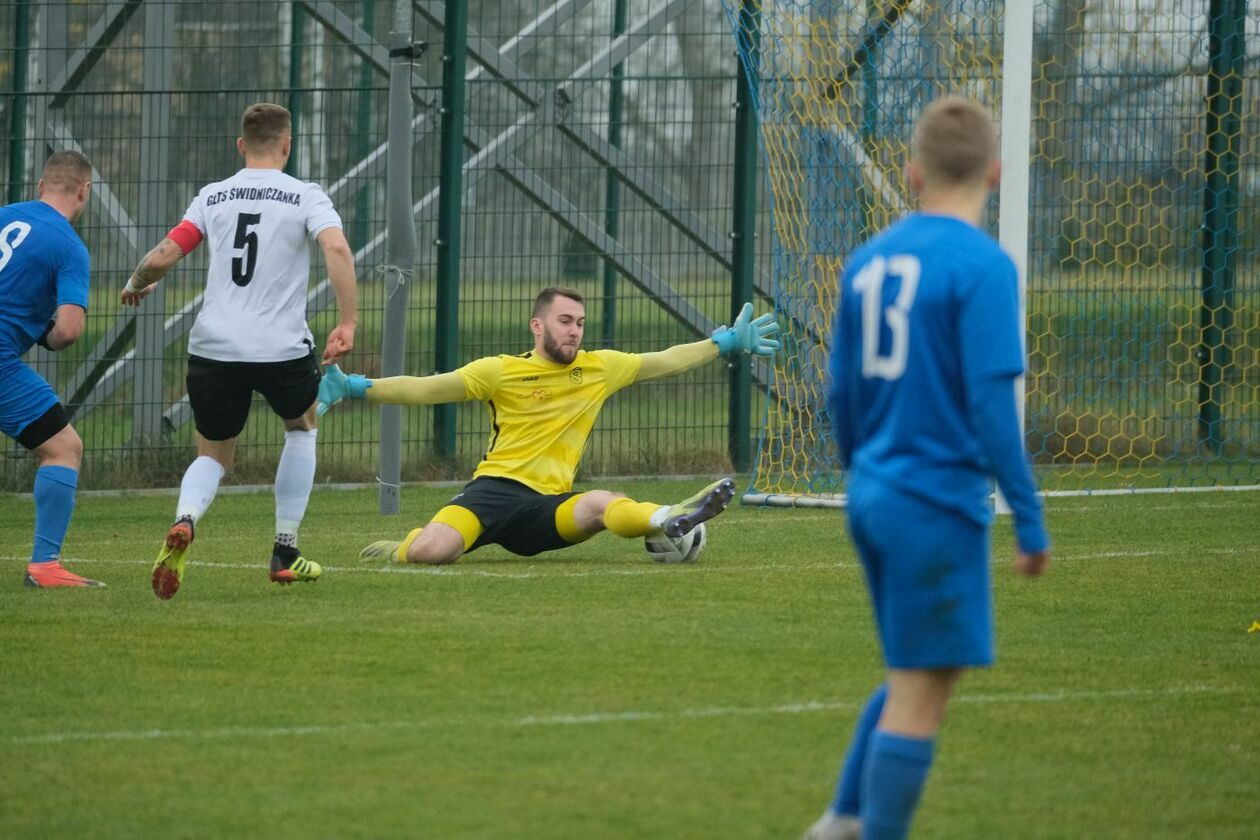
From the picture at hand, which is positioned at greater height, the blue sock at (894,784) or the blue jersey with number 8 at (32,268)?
the blue jersey with number 8 at (32,268)

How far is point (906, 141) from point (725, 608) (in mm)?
5132

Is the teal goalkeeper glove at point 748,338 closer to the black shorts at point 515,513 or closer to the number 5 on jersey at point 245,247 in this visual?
the black shorts at point 515,513

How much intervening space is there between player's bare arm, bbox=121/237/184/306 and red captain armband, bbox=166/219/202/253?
2cm

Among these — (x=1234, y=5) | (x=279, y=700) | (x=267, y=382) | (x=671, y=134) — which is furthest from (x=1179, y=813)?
(x=1234, y=5)

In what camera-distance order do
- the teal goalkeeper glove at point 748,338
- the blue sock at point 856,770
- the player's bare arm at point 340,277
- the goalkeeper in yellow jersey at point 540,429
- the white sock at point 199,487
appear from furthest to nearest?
1. the teal goalkeeper glove at point 748,338
2. the goalkeeper in yellow jersey at point 540,429
3. the player's bare arm at point 340,277
4. the white sock at point 199,487
5. the blue sock at point 856,770

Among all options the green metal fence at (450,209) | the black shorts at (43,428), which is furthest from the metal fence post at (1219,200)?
the black shorts at (43,428)

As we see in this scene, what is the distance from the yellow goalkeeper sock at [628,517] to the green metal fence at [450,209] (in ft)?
13.2

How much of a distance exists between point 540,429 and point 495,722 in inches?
148

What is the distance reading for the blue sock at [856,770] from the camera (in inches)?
169

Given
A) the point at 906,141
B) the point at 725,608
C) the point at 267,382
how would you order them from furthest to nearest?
the point at 906,141 < the point at 267,382 < the point at 725,608

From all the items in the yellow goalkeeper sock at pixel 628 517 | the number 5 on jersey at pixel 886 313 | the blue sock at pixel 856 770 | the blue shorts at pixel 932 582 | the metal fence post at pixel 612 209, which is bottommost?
the blue sock at pixel 856 770

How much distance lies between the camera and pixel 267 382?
8.23m

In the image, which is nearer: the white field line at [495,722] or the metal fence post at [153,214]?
the white field line at [495,722]

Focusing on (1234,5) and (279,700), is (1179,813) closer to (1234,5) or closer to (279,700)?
(279,700)
